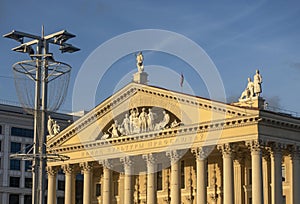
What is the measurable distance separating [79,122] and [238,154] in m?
15.3

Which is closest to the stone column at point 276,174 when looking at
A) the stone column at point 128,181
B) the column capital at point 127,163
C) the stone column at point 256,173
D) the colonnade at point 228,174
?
the colonnade at point 228,174

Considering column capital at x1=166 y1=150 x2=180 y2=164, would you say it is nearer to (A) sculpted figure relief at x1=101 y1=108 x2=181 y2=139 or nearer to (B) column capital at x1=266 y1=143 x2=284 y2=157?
(A) sculpted figure relief at x1=101 y1=108 x2=181 y2=139

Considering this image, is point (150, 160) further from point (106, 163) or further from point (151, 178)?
point (106, 163)

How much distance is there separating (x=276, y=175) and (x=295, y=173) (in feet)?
7.93

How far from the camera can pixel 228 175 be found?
54094 mm

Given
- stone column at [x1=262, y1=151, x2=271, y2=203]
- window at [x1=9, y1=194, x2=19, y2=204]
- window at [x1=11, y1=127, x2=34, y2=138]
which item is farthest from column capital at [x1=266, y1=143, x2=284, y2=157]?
window at [x1=9, y1=194, x2=19, y2=204]

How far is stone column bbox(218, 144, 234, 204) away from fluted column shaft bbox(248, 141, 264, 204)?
1.88 meters

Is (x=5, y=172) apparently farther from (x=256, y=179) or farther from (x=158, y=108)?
(x=256, y=179)

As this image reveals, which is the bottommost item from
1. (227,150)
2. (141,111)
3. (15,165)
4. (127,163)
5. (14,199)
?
(14,199)

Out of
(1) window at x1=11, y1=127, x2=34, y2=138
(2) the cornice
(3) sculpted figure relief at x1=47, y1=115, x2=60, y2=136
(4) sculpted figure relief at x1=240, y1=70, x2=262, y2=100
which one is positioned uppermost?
(1) window at x1=11, y1=127, x2=34, y2=138

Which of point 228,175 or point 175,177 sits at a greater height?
point 175,177

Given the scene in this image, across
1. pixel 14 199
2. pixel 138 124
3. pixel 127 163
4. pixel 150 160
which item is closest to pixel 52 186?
pixel 127 163

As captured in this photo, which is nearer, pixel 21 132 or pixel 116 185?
pixel 116 185

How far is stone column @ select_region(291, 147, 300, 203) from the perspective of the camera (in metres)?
55.0
